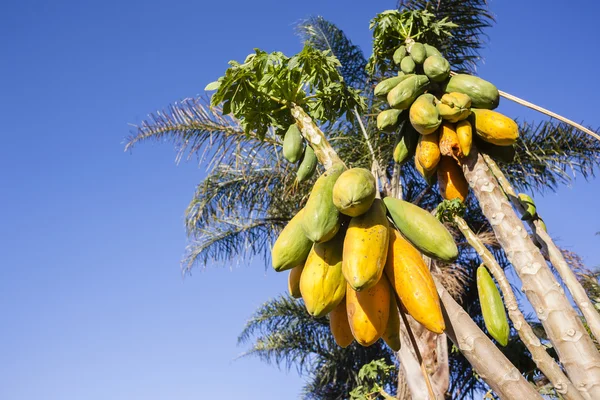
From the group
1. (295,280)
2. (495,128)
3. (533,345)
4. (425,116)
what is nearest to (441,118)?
(425,116)

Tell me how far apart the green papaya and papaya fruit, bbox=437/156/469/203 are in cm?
42

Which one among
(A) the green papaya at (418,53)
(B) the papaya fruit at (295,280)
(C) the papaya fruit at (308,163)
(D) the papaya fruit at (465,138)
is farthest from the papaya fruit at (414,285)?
(A) the green papaya at (418,53)

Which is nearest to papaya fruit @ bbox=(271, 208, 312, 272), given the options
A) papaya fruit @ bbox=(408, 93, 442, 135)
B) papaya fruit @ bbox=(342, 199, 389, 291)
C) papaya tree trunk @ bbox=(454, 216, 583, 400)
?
papaya fruit @ bbox=(342, 199, 389, 291)

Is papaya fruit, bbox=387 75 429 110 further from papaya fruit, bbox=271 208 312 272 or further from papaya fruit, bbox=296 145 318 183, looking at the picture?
papaya fruit, bbox=271 208 312 272

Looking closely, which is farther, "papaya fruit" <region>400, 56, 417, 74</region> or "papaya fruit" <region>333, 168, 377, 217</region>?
"papaya fruit" <region>400, 56, 417, 74</region>

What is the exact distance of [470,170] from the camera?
6.13 ft

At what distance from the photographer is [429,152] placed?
6.36ft

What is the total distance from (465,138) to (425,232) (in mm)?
788

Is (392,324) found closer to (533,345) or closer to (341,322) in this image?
(341,322)

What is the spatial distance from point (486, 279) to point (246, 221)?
7.32 metres

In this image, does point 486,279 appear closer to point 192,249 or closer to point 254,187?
point 254,187

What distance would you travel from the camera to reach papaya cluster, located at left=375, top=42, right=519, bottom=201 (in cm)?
187

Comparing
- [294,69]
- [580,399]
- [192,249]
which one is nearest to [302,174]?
[294,69]

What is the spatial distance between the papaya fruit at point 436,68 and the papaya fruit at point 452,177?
0.31 meters
